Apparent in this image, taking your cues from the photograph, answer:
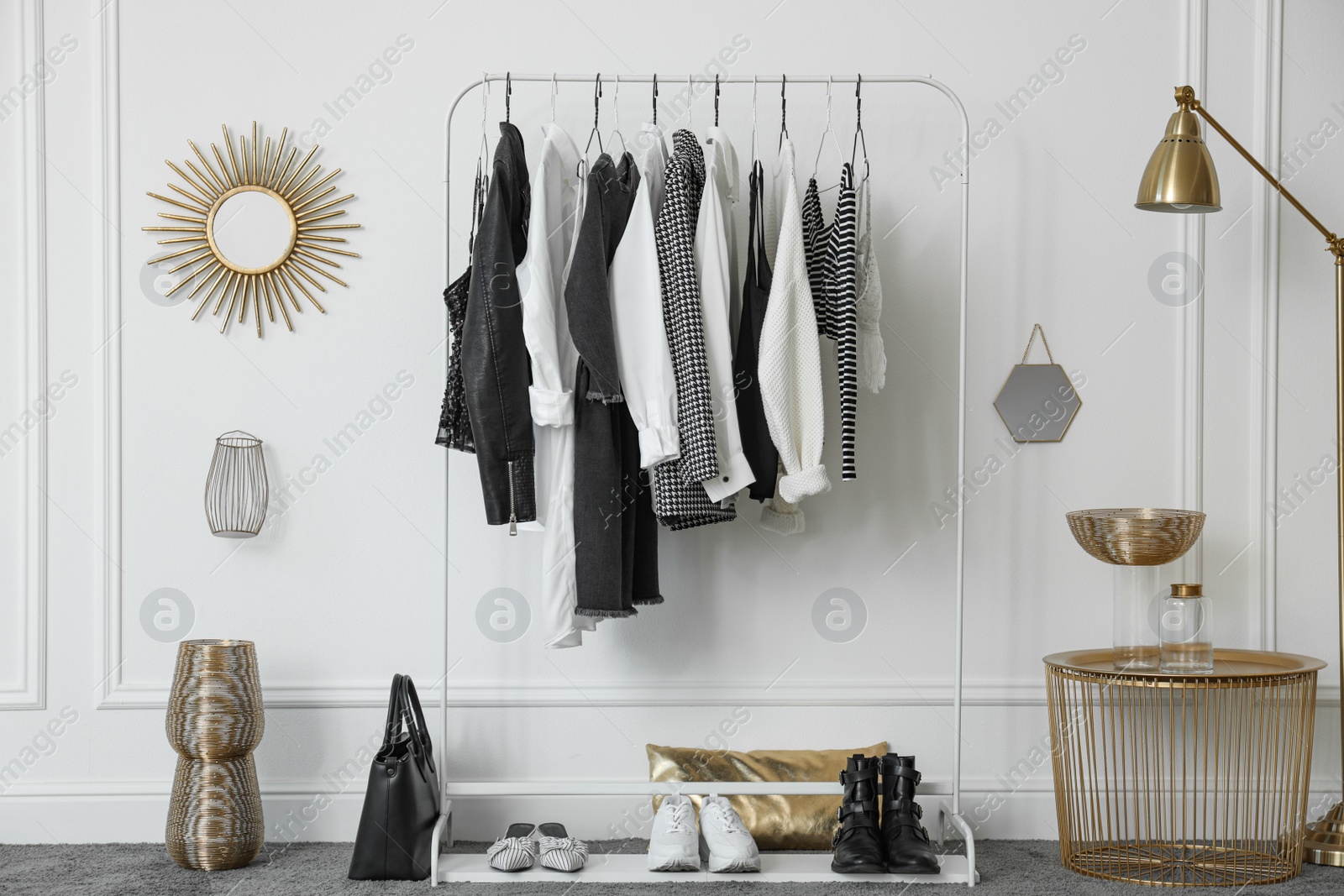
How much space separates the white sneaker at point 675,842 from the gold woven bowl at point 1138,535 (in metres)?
1.06

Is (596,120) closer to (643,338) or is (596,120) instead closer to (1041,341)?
(643,338)

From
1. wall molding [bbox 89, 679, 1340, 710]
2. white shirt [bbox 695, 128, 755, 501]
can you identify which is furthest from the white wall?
white shirt [bbox 695, 128, 755, 501]

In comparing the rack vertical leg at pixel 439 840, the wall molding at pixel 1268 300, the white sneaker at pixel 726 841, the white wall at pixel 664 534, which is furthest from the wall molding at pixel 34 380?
the wall molding at pixel 1268 300

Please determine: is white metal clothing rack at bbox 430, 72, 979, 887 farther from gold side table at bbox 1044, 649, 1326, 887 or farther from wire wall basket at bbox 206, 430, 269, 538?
wire wall basket at bbox 206, 430, 269, 538

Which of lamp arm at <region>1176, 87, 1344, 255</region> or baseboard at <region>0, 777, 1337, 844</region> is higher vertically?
lamp arm at <region>1176, 87, 1344, 255</region>

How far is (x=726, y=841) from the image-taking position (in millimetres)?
2178

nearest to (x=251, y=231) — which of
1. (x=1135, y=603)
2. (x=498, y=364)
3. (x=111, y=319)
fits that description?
(x=111, y=319)

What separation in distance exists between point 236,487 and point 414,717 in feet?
2.33

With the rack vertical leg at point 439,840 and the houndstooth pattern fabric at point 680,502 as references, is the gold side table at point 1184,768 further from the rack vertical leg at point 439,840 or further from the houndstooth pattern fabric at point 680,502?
the rack vertical leg at point 439,840

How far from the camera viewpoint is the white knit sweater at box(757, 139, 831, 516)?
6.90 ft

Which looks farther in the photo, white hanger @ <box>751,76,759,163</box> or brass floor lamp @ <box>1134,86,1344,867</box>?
white hanger @ <box>751,76,759,163</box>

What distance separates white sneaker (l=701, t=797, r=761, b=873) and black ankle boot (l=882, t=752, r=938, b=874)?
0.28 m

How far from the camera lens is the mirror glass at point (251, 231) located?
2535 millimetres

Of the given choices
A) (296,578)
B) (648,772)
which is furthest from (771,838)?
(296,578)
